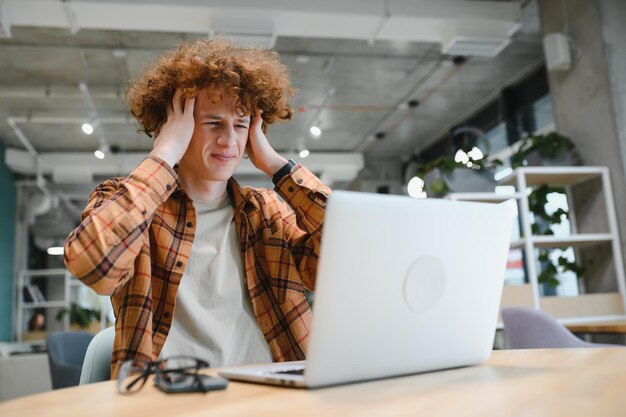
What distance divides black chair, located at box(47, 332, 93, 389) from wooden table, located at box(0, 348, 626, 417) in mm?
3172

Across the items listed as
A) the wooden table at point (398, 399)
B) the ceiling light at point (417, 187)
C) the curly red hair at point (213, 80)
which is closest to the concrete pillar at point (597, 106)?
the ceiling light at point (417, 187)

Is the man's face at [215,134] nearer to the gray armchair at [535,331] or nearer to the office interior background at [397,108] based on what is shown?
the gray armchair at [535,331]

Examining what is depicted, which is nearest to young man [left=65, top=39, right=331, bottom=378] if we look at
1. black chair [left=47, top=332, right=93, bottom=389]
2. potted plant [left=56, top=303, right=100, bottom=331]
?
black chair [left=47, top=332, right=93, bottom=389]

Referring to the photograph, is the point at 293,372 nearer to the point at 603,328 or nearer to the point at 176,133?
the point at 176,133

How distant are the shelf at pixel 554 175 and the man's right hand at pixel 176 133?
3005 millimetres

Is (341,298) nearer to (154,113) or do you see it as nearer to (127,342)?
(127,342)

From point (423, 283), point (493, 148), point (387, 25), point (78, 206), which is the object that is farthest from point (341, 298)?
point (78, 206)

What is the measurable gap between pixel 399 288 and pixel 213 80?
920 mm

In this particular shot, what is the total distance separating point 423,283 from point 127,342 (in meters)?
0.75

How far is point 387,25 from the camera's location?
15.5 feet

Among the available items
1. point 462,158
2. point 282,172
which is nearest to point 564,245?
point 462,158

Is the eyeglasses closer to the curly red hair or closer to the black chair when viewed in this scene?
the curly red hair

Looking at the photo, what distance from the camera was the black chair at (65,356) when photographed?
3744 millimetres

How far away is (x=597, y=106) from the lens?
427 cm
